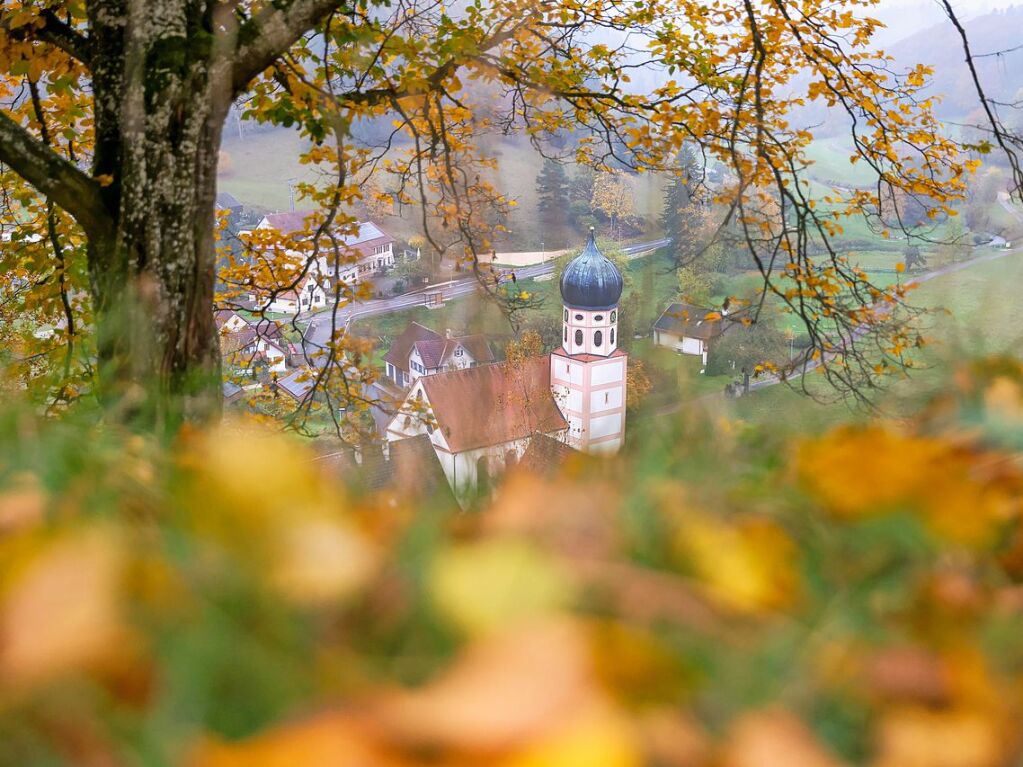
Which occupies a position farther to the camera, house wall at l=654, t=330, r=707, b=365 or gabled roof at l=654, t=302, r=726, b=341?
gabled roof at l=654, t=302, r=726, b=341

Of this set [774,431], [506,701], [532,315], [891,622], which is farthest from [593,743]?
[532,315]

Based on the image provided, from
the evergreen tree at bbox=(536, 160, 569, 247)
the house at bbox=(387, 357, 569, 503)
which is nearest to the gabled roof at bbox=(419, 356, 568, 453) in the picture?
the house at bbox=(387, 357, 569, 503)

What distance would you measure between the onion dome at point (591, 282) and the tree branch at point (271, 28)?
9596mm

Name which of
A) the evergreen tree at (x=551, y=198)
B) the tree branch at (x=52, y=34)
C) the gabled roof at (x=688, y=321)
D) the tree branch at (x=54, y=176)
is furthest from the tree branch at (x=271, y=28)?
the evergreen tree at (x=551, y=198)

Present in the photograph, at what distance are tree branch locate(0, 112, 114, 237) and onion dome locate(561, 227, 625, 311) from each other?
32.0 ft

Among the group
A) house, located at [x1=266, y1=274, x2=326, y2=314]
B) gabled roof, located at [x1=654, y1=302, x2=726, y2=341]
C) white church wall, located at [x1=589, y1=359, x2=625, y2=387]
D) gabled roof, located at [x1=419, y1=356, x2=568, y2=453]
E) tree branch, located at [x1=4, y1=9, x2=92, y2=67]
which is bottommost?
gabled roof, located at [x1=419, y1=356, x2=568, y2=453]

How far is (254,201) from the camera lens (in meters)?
15.4

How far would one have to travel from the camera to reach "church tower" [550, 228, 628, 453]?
11.1 meters

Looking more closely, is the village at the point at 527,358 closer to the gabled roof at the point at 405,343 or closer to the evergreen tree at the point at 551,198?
the gabled roof at the point at 405,343

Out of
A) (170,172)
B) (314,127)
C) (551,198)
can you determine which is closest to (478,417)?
(170,172)

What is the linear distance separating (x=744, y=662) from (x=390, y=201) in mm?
5195

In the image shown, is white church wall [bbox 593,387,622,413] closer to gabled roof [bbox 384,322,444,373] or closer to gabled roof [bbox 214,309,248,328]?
gabled roof [bbox 384,322,444,373]

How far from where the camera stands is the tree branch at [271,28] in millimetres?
2812

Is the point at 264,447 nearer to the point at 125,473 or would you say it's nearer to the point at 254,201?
the point at 125,473
